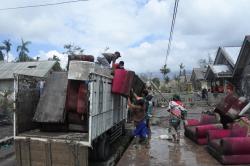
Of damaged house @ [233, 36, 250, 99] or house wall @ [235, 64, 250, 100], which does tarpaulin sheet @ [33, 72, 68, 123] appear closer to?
damaged house @ [233, 36, 250, 99]

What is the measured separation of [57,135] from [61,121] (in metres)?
0.42

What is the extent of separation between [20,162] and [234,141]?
4.52 metres

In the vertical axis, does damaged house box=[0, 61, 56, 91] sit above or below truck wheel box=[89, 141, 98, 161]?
above

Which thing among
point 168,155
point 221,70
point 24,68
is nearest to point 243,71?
point 221,70

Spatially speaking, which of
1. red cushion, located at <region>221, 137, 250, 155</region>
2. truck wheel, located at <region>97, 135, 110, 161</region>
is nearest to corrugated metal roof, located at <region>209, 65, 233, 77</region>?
truck wheel, located at <region>97, 135, 110, 161</region>

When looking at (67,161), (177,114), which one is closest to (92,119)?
(67,161)

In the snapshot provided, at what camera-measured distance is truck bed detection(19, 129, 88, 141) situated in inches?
318

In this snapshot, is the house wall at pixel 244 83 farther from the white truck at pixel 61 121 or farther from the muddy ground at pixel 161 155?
the white truck at pixel 61 121

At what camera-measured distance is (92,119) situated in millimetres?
7758

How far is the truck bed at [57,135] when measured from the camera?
807cm

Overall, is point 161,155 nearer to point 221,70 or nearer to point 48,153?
point 48,153

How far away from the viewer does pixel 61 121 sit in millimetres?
8906

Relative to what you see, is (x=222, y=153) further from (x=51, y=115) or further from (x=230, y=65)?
(x=230, y=65)

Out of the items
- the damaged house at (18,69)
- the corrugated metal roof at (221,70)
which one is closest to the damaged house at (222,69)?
the corrugated metal roof at (221,70)
